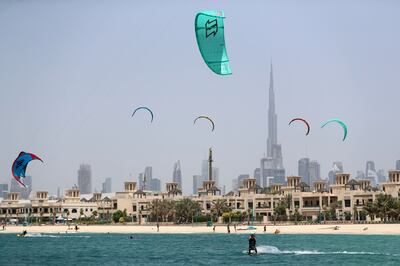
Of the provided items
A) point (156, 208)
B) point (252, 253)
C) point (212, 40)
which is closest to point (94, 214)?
point (156, 208)

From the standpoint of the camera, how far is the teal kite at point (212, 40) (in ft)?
110

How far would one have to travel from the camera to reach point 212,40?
111 feet

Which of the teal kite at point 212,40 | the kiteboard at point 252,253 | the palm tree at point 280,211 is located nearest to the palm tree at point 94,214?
the palm tree at point 280,211

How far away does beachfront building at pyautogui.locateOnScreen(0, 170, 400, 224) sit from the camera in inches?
4673

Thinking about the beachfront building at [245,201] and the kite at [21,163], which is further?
the beachfront building at [245,201]

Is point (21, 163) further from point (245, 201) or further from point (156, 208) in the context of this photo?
point (245, 201)

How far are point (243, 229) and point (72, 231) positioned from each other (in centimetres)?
2533

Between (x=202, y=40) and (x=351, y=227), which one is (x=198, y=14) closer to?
(x=202, y=40)

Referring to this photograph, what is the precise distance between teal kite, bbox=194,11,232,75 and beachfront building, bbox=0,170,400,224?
3182 inches

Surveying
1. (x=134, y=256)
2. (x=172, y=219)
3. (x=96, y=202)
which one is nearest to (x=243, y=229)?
(x=172, y=219)

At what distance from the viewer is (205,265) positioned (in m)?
45.4

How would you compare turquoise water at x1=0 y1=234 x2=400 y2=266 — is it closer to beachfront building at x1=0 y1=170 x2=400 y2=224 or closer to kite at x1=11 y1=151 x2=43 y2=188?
kite at x1=11 y1=151 x2=43 y2=188

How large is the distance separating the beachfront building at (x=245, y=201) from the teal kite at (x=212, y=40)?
8083cm

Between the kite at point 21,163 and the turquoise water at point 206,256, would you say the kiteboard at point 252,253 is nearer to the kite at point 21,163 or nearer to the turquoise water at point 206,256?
the turquoise water at point 206,256
